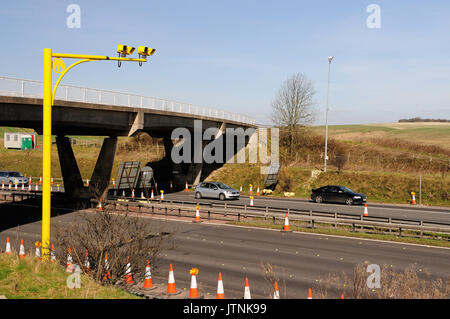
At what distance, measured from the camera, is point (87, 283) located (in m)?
9.53

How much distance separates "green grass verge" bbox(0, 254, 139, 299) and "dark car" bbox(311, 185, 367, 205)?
26.4 meters

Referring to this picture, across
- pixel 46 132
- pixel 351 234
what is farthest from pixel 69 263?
pixel 351 234

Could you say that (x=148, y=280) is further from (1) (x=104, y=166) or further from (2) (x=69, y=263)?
(1) (x=104, y=166)

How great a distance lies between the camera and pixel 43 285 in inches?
371

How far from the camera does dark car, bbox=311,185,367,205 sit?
1318 inches

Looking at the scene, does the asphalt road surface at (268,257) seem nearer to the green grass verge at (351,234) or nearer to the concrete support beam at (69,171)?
the green grass verge at (351,234)

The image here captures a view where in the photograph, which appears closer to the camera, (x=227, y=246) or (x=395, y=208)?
(x=227, y=246)

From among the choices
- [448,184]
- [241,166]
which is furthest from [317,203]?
[241,166]

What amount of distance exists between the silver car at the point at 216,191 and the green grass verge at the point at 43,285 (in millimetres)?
25802

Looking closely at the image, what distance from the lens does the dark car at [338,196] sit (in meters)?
33.5

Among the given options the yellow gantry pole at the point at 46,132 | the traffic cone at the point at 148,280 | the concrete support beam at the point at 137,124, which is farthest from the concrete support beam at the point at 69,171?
the traffic cone at the point at 148,280
